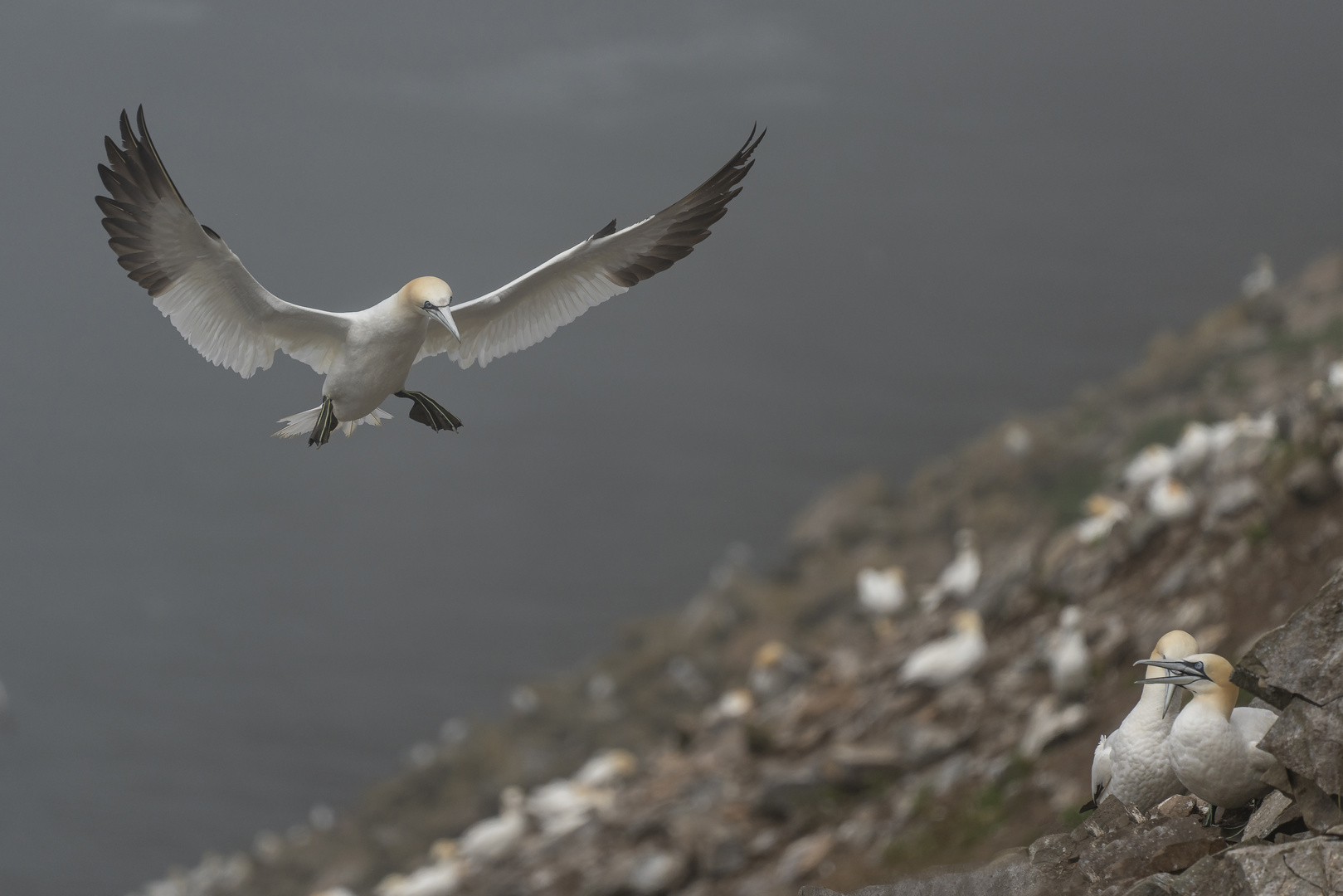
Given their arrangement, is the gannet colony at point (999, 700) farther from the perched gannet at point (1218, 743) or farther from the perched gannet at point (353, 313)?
the perched gannet at point (353, 313)

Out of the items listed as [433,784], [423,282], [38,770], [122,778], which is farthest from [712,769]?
[38,770]

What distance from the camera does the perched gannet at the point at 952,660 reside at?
35.3ft

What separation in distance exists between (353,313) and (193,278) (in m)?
0.91

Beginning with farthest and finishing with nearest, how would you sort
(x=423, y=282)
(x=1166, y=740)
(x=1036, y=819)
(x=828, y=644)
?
(x=828, y=644)
(x=1036, y=819)
(x=423, y=282)
(x=1166, y=740)

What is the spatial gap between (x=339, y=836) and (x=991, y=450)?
13943 mm

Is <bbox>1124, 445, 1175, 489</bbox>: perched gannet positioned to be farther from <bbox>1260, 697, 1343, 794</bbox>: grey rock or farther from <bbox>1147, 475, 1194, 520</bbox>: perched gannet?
<bbox>1260, 697, 1343, 794</bbox>: grey rock

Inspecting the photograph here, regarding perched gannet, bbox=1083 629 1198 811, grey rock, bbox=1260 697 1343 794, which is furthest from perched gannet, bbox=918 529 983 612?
grey rock, bbox=1260 697 1343 794

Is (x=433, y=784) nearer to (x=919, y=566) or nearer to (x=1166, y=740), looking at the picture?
(x=919, y=566)

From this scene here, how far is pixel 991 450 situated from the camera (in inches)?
866

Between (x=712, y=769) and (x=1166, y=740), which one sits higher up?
(x=712, y=769)

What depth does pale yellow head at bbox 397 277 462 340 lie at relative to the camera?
20.1 feet

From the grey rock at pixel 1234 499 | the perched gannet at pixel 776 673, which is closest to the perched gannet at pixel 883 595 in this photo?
the perched gannet at pixel 776 673

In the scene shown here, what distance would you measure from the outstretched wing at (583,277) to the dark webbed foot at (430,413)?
1.56 feet

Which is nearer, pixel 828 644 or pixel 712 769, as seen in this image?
pixel 712 769
